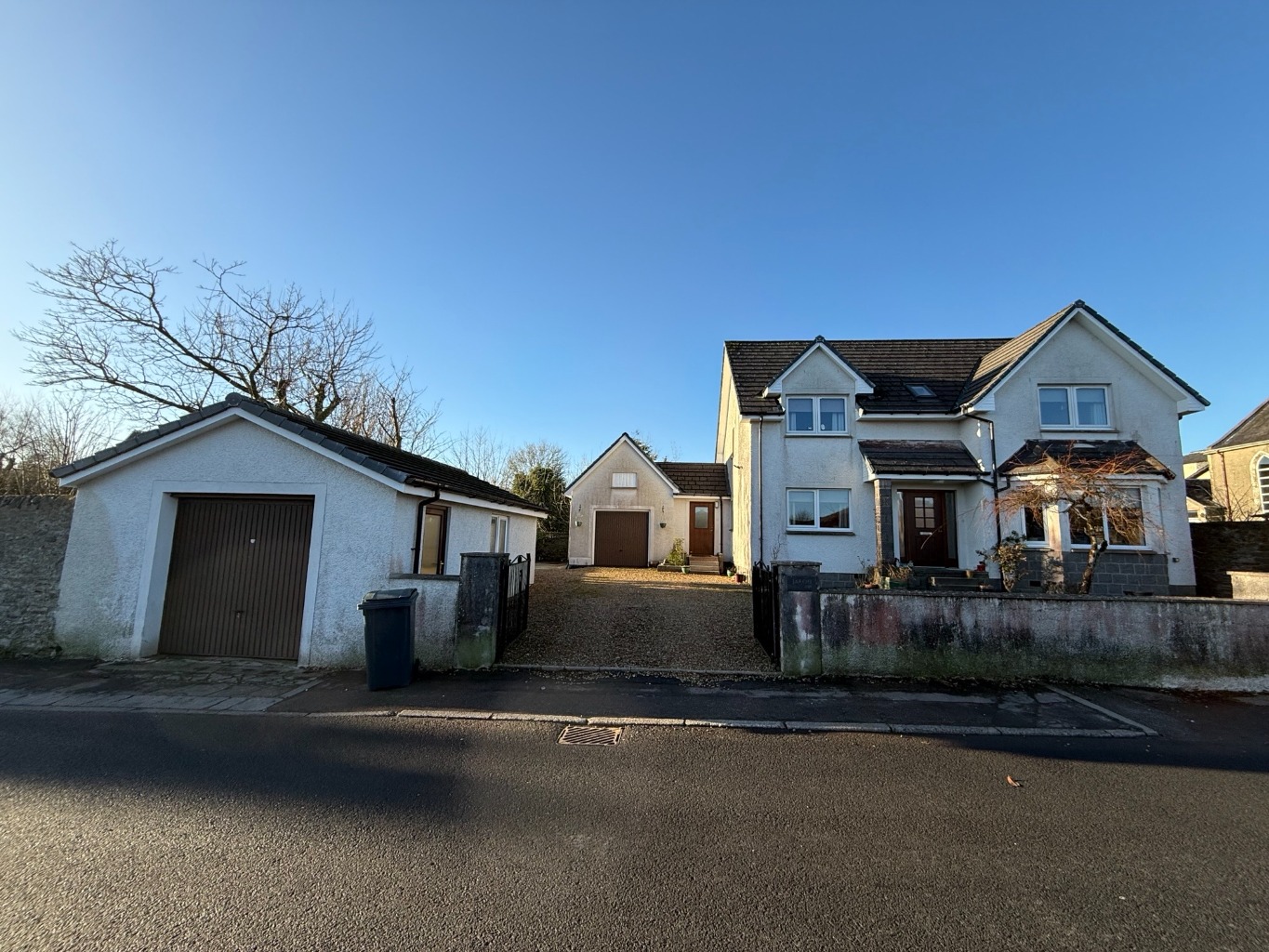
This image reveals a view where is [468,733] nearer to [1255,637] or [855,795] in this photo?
[855,795]

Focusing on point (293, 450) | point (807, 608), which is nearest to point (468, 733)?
point (807, 608)

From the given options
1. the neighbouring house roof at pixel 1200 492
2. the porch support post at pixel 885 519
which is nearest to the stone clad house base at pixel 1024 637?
the porch support post at pixel 885 519

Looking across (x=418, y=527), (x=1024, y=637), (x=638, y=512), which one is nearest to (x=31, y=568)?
(x=418, y=527)

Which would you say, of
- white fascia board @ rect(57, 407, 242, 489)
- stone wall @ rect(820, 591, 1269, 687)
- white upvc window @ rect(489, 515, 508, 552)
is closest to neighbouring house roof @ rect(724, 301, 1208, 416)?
white upvc window @ rect(489, 515, 508, 552)

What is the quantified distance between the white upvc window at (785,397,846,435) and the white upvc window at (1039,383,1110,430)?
545cm

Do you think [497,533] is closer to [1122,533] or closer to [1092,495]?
[1092,495]

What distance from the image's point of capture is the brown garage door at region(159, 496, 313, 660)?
8.21 m

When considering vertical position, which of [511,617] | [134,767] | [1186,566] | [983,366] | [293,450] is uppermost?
[983,366]

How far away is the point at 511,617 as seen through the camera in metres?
8.96

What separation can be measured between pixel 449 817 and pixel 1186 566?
1842 centimetres

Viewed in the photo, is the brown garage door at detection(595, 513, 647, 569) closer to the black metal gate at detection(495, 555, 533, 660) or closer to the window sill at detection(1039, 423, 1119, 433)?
the black metal gate at detection(495, 555, 533, 660)

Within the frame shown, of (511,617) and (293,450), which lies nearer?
(293,450)

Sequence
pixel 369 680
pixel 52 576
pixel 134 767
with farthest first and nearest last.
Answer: pixel 52 576 → pixel 369 680 → pixel 134 767

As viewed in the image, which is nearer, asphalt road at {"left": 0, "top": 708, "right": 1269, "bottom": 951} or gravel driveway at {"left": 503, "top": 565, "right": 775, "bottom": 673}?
asphalt road at {"left": 0, "top": 708, "right": 1269, "bottom": 951}
